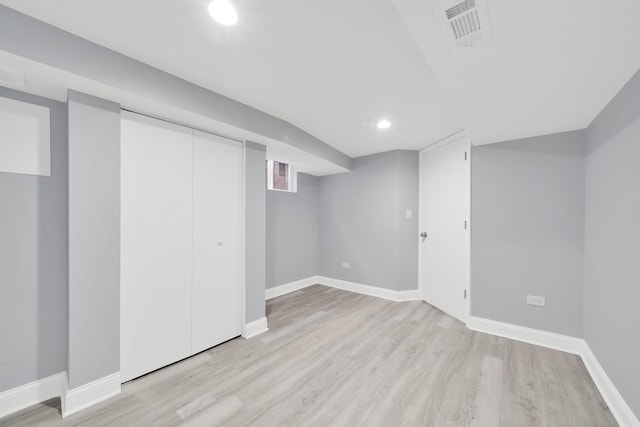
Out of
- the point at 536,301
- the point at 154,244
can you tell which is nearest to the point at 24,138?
the point at 154,244

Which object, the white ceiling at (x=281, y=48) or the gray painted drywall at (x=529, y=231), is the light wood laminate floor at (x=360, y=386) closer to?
the gray painted drywall at (x=529, y=231)

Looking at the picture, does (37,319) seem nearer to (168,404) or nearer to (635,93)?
(168,404)

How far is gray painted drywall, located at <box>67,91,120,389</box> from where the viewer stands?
151cm

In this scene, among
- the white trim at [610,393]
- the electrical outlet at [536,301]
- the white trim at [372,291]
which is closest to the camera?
the white trim at [610,393]

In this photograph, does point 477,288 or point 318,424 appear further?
point 477,288

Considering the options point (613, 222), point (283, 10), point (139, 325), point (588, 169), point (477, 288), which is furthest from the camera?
point (477, 288)

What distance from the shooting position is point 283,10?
121 centimetres

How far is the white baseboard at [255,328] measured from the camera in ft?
8.05

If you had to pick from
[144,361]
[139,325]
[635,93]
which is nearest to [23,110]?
[139,325]

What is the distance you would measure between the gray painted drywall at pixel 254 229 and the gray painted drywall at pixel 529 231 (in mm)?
2407

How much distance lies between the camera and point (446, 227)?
319 centimetres

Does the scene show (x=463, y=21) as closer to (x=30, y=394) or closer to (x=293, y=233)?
(x=30, y=394)

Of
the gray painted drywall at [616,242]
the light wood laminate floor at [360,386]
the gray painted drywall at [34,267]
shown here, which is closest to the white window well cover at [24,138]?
the gray painted drywall at [34,267]

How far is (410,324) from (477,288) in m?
0.86
